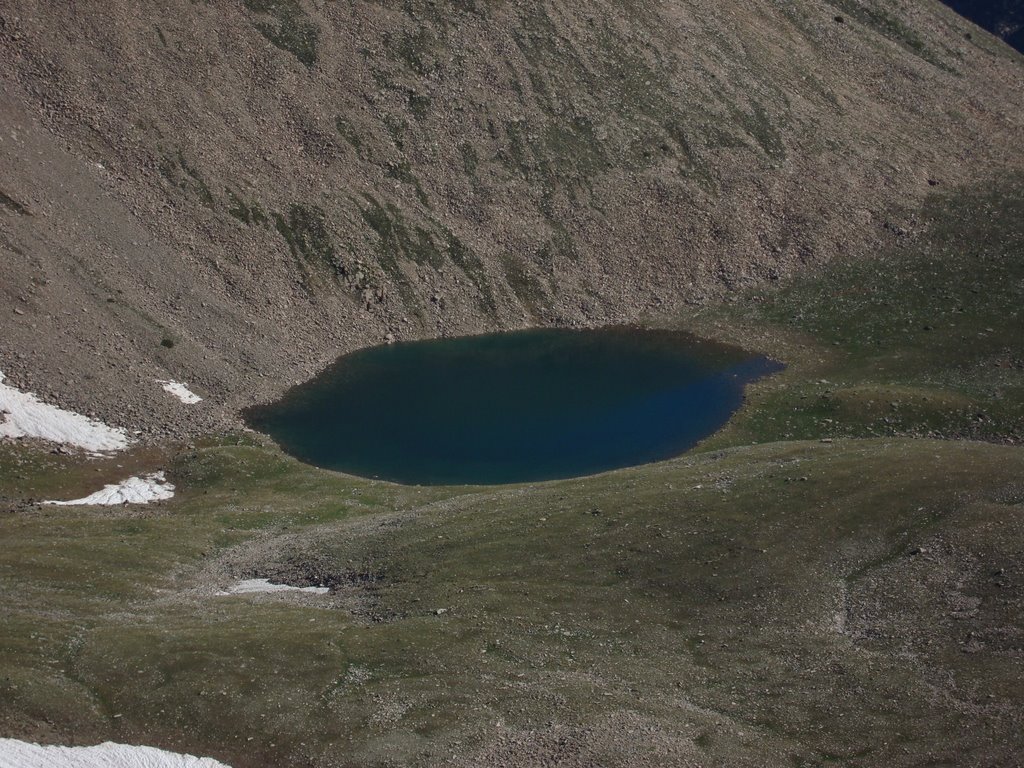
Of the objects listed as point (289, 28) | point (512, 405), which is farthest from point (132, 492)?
point (289, 28)

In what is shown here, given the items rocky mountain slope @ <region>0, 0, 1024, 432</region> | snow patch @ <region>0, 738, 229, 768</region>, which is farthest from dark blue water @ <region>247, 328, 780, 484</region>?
snow patch @ <region>0, 738, 229, 768</region>

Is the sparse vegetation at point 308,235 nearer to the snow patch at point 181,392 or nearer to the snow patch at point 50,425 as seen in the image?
the snow patch at point 181,392

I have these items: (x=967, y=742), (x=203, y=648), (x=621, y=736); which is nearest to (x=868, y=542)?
(x=967, y=742)

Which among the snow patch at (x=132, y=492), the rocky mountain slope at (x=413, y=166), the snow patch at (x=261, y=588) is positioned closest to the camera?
the snow patch at (x=261, y=588)

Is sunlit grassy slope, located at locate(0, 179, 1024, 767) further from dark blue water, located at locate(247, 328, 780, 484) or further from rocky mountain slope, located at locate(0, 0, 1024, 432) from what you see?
rocky mountain slope, located at locate(0, 0, 1024, 432)

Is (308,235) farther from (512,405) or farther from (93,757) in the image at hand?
(93,757)

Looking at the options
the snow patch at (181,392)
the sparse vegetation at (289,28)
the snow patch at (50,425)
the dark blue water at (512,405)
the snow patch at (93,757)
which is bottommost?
the snow patch at (50,425)

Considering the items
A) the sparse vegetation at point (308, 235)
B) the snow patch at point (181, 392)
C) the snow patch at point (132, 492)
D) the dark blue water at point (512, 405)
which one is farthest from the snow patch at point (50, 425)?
the sparse vegetation at point (308, 235)
